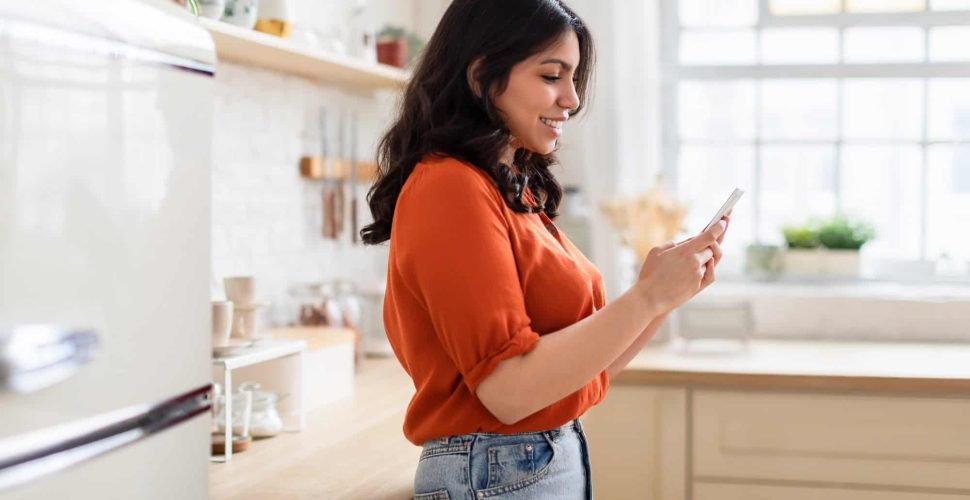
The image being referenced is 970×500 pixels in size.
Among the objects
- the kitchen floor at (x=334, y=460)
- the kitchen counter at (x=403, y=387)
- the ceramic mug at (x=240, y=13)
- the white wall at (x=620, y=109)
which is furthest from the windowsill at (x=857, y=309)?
the ceramic mug at (x=240, y=13)

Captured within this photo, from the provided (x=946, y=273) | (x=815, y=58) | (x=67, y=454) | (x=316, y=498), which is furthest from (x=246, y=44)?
(x=946, y=273)

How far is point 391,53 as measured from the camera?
302 centimetres

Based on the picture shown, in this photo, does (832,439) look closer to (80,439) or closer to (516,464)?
(516,464)

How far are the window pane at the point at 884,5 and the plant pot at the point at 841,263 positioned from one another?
0.78 meters

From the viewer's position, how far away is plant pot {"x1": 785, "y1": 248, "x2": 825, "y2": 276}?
339 cm

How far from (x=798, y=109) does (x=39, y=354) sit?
3081 mm

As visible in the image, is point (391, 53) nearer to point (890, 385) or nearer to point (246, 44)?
point (246, 44)

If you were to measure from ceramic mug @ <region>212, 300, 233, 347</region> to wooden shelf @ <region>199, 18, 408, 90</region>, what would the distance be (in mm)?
490

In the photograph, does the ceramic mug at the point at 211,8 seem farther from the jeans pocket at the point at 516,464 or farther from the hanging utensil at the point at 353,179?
the jeans pocket at the point at 516,464

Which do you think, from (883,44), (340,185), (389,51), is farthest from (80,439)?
(883,44)

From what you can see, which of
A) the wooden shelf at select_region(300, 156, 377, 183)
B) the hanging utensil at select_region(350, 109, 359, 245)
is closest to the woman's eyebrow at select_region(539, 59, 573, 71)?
the wooden shelf at select_region(300, 156, 377, 183)

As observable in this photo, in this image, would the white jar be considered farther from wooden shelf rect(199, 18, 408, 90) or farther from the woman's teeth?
the woman's teeth

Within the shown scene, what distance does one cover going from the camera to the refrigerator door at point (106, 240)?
0.79m

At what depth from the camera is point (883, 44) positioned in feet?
11.2
